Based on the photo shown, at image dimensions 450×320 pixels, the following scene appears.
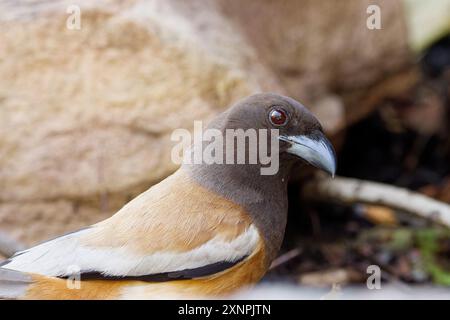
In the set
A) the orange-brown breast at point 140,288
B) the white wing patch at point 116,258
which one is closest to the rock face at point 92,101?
→ the white wing patch at point 116,258

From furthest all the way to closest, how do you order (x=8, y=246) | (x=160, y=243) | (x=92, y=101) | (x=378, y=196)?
(x=378, y=196) < (x=92, y=101) < (x=8, y=246) < (x=160, y=243)

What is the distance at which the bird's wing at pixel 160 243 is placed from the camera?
3.93 meters

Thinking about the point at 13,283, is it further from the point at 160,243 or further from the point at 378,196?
the point at 378,196

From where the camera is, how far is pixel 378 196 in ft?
21.8

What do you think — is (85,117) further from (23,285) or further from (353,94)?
(353,94)

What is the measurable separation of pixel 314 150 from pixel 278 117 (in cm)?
26

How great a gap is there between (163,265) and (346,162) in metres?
4.62

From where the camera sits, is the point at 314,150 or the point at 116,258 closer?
the point at 116,258

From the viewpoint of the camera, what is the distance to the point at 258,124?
4.33 m

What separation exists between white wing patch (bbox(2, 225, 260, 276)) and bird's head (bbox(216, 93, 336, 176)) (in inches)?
20.8

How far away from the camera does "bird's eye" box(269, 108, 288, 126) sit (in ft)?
14.2

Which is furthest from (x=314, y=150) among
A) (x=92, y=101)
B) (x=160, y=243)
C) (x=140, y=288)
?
(x=92, y=101)
